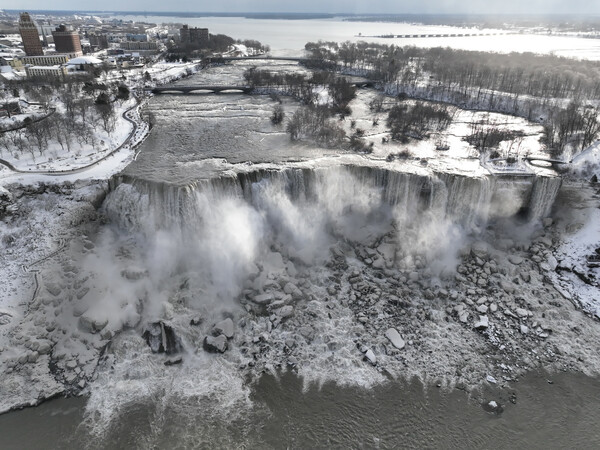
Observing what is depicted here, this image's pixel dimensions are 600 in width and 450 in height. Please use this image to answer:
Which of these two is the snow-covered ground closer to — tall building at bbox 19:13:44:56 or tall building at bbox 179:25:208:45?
→ tall building at bbox 19:13:44:56

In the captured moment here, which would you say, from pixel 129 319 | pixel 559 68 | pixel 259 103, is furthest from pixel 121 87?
pixel 559 68

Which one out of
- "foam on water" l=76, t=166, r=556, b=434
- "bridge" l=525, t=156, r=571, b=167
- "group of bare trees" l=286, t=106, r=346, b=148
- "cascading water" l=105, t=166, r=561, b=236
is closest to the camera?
"foam on water" l=76, t=166, r=556, b=434

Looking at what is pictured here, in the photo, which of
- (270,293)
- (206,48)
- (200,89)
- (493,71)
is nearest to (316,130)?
(270,293)

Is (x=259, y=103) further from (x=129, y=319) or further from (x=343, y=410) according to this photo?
(x=343, y=410)

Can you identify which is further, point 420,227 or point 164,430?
point 420,227

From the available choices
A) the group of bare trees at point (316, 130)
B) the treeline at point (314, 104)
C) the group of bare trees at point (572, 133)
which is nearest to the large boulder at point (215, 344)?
the group of bare trees at point (316, 130)

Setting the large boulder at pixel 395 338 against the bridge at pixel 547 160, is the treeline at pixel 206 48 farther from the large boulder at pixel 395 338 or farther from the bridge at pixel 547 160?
the large boulder at pixel 395 338

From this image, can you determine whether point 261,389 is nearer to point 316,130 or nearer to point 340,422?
point 340,422

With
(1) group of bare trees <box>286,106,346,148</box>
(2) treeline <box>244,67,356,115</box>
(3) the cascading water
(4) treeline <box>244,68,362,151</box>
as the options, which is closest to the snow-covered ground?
(3) the cascading water
